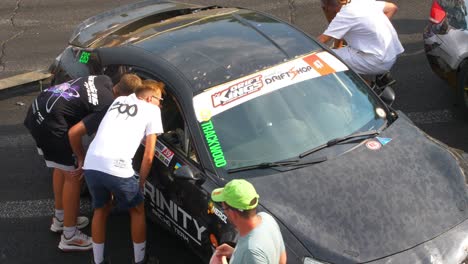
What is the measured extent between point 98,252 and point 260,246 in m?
2.10

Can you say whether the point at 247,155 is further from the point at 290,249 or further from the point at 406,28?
the point at 406,28

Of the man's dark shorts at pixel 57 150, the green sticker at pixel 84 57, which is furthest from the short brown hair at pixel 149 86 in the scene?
the green sticker at pixel 84 57

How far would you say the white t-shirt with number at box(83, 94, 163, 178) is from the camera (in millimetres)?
4727

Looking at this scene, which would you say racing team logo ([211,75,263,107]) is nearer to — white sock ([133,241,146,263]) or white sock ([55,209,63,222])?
white sock ([133,241,146,263])

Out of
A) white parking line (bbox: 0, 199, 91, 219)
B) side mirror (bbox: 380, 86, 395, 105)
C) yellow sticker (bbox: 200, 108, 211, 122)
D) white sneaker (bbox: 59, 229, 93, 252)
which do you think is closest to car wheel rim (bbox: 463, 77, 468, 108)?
side mirror (bbox: 380, 86, 395, 105)

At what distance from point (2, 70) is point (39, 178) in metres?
3.08

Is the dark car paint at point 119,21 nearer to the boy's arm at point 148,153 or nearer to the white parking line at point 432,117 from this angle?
the boy's arm at point 148,153

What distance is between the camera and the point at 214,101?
16.0 feet

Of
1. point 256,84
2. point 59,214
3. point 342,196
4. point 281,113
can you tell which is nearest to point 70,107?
point 59,214

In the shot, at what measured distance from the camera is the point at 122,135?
474 cm

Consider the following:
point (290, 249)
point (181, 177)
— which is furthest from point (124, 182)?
point (290, 249)

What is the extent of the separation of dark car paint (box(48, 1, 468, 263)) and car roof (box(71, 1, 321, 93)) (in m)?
0.09

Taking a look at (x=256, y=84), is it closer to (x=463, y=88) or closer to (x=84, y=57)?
(x=84, y=57)

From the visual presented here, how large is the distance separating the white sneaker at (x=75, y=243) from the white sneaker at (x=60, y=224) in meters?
0.22
